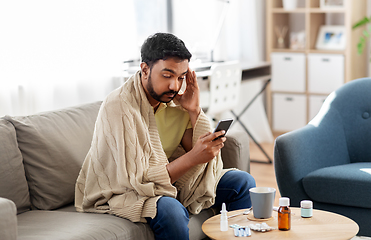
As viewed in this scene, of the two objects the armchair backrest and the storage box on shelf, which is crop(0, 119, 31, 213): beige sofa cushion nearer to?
the armchair backrest

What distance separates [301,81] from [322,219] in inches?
128

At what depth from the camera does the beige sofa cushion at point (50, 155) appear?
1.99m

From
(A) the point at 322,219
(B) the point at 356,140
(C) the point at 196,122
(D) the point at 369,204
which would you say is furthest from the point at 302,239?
(B) the point at 356,140

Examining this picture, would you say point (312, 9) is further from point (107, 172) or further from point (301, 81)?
point (107, 172)

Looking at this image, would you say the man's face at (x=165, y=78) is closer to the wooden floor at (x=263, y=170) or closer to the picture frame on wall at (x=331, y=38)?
the wooden floor at (x=263, y=170)

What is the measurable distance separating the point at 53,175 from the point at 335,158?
4.62 feet

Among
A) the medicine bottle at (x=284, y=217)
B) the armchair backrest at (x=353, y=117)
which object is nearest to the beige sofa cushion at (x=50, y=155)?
the medicine bottle at (x=284, y=217)

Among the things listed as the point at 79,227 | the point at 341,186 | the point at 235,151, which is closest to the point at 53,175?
the point at 79,227

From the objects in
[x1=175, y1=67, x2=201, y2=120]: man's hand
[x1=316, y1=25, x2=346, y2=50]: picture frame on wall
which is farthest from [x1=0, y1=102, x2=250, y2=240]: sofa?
[x1=316, y1=25, x2=346, y2=50]: picture frame on wall

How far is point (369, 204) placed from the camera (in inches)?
86.7

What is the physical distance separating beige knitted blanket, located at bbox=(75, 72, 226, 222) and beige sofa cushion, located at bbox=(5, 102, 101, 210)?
0.10 metres

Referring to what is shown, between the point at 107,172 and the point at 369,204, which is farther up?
the point at 107,172

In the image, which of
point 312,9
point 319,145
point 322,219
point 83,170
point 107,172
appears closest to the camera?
point 322,219

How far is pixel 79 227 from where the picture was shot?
5.60 ft
